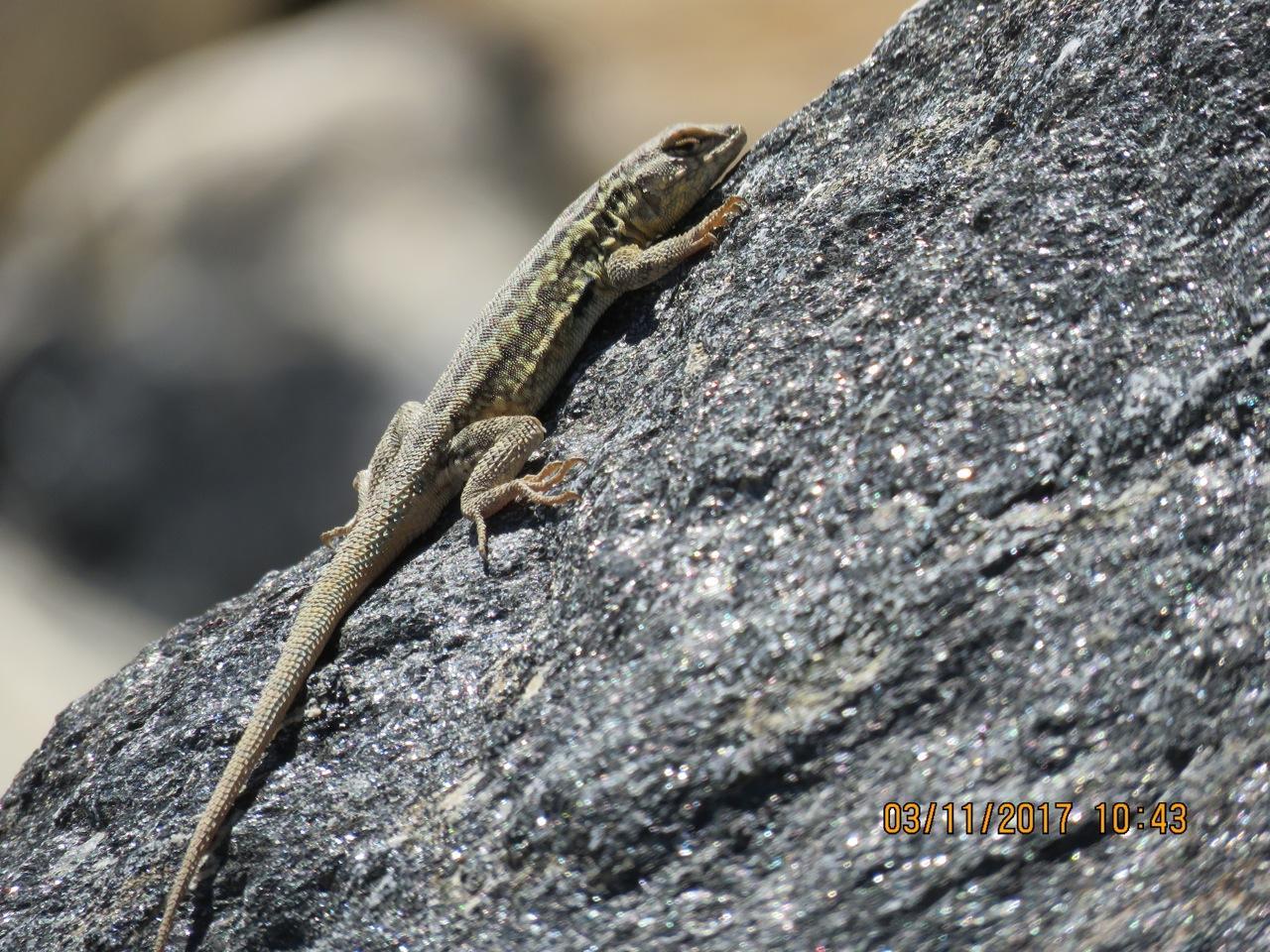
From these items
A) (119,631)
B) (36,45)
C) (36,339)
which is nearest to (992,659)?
(119,631)

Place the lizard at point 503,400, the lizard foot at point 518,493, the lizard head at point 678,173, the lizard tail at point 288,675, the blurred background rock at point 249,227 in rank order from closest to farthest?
the lizard tail at point 288,675, the lizard at point 503,400, the lizard foot at point 518,493, the lizard head at point 678,173, the blurred background rock at point 249,227

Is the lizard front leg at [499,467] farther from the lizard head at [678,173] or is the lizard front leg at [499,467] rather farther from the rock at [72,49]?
the rock at [72,49]

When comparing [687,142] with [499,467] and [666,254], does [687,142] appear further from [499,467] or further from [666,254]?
[499,467]

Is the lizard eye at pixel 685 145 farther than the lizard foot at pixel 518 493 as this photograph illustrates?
Yes

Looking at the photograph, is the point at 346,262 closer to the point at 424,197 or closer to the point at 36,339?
the point at 424,197

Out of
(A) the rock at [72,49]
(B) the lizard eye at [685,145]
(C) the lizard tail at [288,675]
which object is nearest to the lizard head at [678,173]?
(B) the lizard eye at [685,145]
